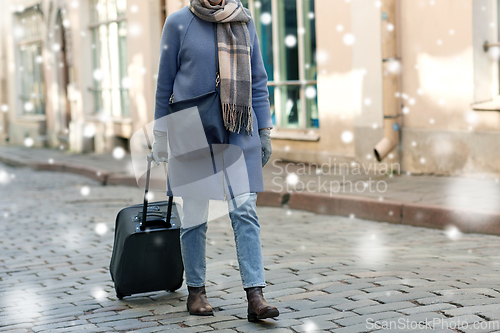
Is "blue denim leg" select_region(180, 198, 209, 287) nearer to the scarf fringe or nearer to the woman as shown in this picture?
the woman

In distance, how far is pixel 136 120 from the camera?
1414 centimetres

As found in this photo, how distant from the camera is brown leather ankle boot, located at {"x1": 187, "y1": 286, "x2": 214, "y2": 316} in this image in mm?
3369

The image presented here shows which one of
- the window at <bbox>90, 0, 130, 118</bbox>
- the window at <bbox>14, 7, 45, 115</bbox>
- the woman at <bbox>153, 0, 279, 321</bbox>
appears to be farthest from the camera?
the window at <bbox>14, 7, 45, 115</bbox>

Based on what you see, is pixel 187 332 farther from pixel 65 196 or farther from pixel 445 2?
pixel 65 196

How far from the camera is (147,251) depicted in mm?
3648

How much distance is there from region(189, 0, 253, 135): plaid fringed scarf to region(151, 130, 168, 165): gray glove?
14.0 inches

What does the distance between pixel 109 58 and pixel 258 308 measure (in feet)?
43.5

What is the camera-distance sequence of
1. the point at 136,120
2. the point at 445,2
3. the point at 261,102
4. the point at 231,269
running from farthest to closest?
1. the point at 136,120
2. the point at 445,2
3. the point at 231,269
4. the point at 261,102

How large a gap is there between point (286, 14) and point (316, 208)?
4.37 meters

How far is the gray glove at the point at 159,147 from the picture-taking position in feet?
11.1

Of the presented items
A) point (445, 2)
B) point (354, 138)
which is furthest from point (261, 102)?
point (354, 138)

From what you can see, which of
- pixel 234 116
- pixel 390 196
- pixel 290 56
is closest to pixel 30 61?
pixel 290 56

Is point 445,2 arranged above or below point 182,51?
above

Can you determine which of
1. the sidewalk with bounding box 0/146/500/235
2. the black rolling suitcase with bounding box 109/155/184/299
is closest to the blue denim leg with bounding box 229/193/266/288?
→ the black rolling suitcase with bounding box 109/155/184/299
